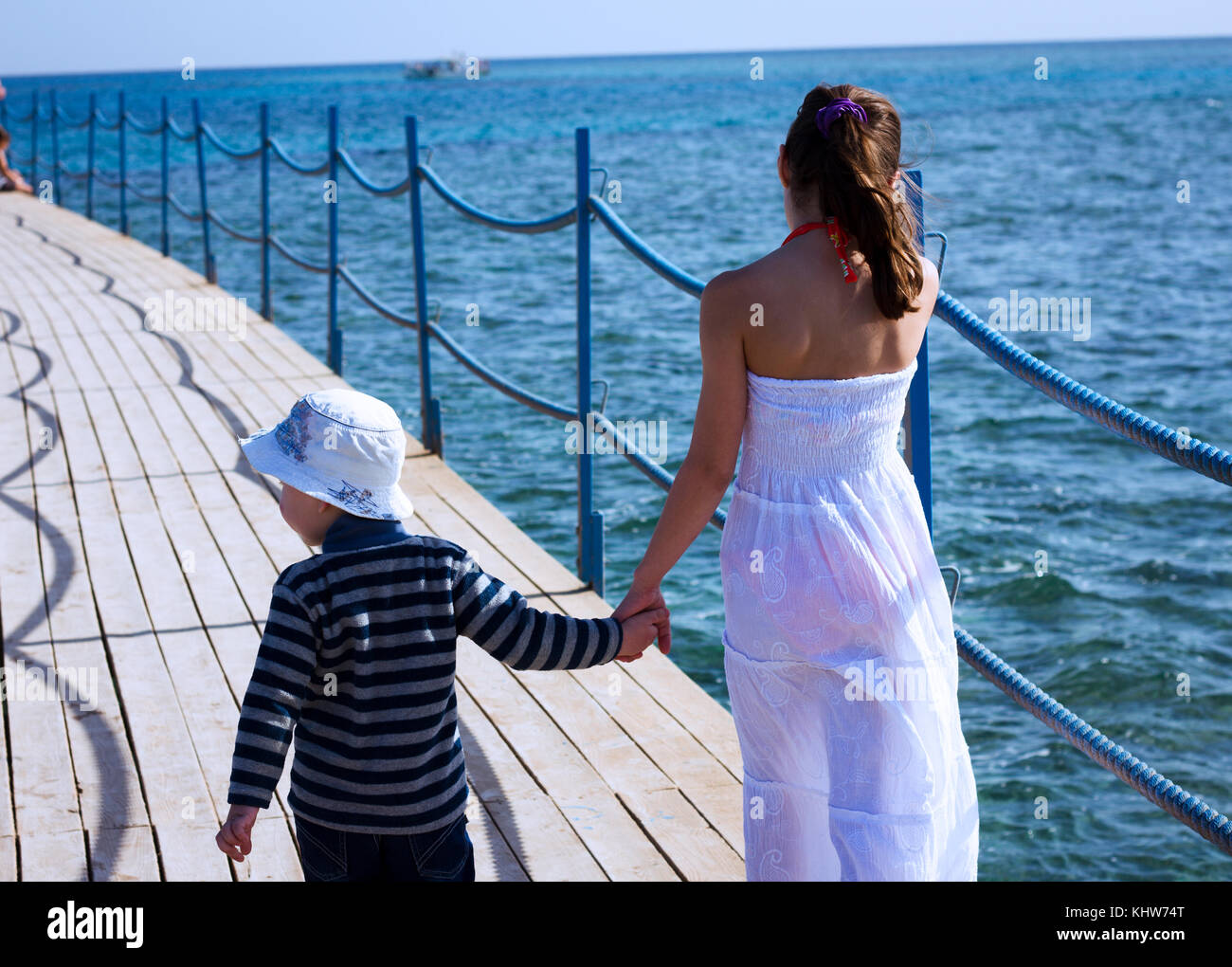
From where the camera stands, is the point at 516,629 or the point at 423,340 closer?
the point at 516,629

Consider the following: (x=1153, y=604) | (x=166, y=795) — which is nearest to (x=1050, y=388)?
(x=166, y=795)

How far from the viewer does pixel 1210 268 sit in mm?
15430

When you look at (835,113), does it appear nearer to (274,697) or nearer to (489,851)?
(274,697)

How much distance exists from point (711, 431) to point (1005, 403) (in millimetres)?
8749

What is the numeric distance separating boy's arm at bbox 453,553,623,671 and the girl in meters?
0.20

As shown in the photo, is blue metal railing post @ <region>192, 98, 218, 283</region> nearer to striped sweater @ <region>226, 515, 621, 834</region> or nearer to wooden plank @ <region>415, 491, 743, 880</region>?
wooden plank @ <region>415, 491, 743, 880</region>

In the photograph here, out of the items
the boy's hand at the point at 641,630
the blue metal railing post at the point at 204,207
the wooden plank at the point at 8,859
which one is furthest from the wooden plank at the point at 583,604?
the blue metal railing post at the point at 204,207

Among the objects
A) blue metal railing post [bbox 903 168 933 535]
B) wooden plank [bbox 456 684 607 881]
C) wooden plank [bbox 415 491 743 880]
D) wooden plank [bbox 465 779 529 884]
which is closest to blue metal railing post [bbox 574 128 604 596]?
wooden plank [bbox 415 491 743 880]

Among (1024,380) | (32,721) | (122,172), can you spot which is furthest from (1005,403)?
(32,721)

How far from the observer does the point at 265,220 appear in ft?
26.3

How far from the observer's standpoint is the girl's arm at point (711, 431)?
1.76 m

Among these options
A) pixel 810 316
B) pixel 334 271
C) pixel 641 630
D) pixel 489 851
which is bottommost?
pixel 489 851

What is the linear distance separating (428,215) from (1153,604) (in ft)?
49.2
